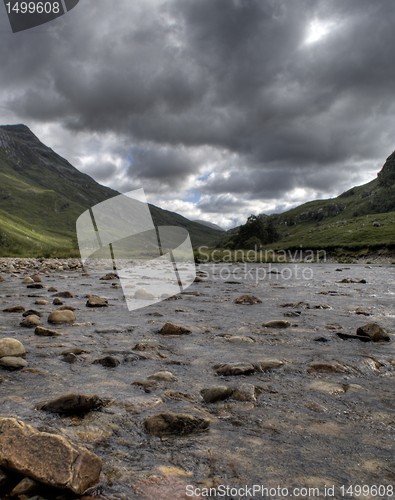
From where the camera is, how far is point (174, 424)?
421 cm

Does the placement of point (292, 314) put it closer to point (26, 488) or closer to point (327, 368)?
point (327, 368)

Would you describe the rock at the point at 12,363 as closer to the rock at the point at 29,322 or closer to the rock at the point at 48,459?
the rock at the point at 48,459

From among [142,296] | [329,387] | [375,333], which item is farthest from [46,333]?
[142,296]

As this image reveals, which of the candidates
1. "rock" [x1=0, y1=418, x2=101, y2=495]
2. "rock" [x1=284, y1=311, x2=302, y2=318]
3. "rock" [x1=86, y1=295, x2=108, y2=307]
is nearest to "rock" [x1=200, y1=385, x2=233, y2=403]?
"rock" [x1=0, y1=418, x2=101, y2=495]

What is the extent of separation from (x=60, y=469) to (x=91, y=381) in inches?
108

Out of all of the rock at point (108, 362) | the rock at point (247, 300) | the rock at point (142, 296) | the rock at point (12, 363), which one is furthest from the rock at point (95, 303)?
the rock at point (12, 363)

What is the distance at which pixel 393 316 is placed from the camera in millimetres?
12188

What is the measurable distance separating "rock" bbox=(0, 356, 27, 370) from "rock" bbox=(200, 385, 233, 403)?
2.96 m

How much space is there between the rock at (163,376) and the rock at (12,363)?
2056 millimetres

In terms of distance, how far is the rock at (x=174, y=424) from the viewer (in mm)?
4145

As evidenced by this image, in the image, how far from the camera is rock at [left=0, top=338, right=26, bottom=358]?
6541 millimetres

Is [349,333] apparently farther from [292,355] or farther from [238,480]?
[238,480]

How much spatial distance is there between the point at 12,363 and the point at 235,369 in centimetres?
350

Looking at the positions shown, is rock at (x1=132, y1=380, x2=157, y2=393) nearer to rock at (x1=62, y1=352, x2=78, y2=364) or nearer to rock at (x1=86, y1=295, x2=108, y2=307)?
rock at (x1=62, y1=352, x2=78, y2=364)
